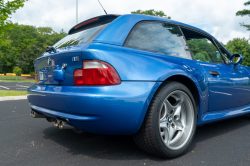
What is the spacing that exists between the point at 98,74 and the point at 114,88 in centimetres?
20

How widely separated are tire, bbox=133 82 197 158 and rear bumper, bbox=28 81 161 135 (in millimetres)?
109

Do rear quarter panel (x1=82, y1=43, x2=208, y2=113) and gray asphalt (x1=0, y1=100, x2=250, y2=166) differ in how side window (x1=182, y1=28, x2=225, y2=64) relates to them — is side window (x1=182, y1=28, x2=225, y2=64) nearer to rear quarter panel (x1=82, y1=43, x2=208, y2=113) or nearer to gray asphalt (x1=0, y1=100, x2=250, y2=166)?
rear quarter panel (x1=82, y1=43, x2=208, y2=113)

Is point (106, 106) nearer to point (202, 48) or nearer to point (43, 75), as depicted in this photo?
point (43, 75)

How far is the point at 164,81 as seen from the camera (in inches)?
89.2

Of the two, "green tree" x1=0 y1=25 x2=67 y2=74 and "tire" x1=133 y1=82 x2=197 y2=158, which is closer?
"tire" x1=133 y1=82 x2=197 y2=158

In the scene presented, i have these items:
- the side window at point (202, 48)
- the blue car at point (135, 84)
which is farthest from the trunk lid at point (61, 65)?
the side window at point (202, 48)

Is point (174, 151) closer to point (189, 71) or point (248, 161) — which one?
point (248, 161)

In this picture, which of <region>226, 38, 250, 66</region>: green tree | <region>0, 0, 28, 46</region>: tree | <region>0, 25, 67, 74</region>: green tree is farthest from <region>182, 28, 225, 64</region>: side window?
<region>0, 25, 67, 74</region>: green tree

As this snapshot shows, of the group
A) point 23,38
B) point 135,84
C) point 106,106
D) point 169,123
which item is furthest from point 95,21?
point 23,38

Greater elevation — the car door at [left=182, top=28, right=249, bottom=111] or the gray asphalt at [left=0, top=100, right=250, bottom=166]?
the car door at [left=182, top=28, right=249, bottom=111]

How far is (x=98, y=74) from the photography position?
1.93m

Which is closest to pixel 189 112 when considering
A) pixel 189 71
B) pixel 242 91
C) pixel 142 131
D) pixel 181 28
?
pixel 189 71

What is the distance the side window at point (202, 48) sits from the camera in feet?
9.67

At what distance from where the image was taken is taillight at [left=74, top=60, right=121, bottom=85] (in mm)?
1923
